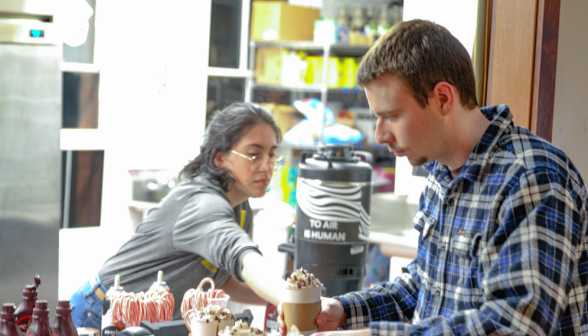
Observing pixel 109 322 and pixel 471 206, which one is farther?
pixel 109 322

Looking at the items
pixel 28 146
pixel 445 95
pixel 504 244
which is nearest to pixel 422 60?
pixel 445 95

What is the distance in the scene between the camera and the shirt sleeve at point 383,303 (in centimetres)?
157

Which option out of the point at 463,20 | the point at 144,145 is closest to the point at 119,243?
the point at 144,145

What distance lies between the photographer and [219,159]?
96.5 inches

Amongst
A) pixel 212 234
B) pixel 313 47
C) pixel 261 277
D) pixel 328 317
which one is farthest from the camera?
pixel 313 47

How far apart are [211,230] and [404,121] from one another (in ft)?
3.09

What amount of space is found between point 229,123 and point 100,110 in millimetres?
2563

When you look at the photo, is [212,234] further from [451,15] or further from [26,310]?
[451,15]

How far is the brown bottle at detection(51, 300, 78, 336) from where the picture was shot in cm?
149

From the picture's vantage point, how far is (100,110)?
4.71 metres

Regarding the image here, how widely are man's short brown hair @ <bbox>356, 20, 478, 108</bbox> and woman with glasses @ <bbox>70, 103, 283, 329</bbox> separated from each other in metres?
0.80

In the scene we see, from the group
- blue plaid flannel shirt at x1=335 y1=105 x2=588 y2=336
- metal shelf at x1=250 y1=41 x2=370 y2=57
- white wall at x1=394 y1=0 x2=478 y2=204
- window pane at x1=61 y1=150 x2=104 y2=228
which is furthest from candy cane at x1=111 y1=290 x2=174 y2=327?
metal shelf at x1=250 y1=41 x2=370 y2=57

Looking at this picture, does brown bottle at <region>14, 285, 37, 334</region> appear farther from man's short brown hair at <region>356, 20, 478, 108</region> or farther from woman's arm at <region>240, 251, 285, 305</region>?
man's short brown hair at <region>356, 20, 478, 108</region>

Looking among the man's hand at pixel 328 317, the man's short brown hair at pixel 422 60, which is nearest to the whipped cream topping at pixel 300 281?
→ the man's hand at pixel 328 317
